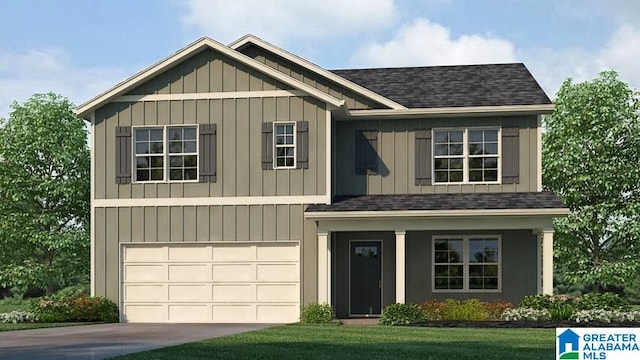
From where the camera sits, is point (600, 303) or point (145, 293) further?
point (145, 293)

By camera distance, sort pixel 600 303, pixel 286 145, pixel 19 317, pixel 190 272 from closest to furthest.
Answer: pixel 600 303, pixel 19 317, pixel 286 145, pixel 190 272

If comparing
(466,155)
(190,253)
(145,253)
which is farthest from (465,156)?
(145,253)

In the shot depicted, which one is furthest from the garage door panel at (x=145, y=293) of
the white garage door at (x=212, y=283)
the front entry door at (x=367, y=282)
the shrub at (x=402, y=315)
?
the shrub at (x=402, y=315)

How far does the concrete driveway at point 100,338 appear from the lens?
15977 millimetres

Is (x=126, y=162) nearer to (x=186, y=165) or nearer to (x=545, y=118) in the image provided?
(x=186, y=165)

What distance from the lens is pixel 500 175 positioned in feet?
85.0

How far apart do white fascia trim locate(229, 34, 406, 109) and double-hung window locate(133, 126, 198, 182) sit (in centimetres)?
339

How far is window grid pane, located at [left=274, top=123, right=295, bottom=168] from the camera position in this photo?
2528 centimetres

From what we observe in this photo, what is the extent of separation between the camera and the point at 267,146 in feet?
82.9

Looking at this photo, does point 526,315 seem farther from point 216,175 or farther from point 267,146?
point 216,175

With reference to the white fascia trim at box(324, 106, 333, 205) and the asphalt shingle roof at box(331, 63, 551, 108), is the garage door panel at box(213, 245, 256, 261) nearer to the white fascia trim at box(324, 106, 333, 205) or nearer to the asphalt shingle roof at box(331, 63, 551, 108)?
the white fascia trim at box(324, 106, 333, 205)

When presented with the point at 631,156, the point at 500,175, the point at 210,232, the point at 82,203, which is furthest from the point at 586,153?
the point at 82,203

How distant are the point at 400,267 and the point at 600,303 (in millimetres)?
4899

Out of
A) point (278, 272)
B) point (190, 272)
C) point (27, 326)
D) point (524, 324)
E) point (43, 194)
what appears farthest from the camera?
point (43, 194)
